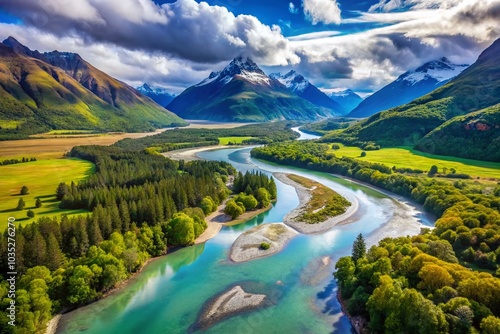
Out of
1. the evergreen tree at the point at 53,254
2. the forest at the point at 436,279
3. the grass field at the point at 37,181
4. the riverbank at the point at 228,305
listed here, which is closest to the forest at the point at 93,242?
the evergreen tree at the point at 53,254

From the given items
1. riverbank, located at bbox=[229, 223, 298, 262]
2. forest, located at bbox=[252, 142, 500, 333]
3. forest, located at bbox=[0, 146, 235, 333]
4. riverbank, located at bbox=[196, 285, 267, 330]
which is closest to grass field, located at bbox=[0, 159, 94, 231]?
forest, located at bbox=[0, 146, 235, 333]

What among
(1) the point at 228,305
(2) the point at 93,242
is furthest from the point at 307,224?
(2) the point at 93,242

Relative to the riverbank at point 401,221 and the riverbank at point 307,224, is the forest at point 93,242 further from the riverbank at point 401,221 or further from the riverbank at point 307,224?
the riverbank at point 401,221

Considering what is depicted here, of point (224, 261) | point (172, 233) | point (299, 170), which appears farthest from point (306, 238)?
point (299, 170)

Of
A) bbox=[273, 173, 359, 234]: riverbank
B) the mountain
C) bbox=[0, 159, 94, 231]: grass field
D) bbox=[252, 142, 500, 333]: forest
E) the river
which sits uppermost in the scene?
the mountain

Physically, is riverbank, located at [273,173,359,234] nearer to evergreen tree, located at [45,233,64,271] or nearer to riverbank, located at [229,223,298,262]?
riverbank, located at [229,223,298,262]

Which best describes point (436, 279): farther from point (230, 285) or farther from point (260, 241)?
point (260, 241)
